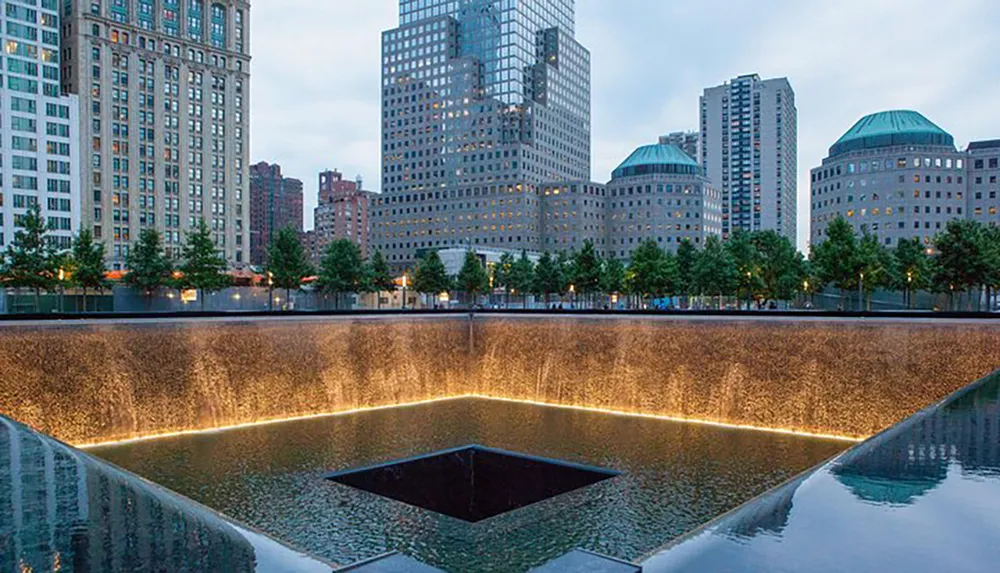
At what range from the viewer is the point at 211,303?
65875 mm

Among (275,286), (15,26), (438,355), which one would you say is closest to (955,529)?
(438,355)

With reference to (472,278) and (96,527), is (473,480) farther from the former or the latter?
(472,278)

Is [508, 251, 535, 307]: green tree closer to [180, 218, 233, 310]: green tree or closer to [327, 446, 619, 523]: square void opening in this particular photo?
[180, 218, 233, 310]: green tree

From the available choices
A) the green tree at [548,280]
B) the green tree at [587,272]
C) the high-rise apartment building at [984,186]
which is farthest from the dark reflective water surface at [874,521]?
the high-rise apartment building at [984,186]

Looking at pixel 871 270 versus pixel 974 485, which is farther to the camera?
pixel 871 270

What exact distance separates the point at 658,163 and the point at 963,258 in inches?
3507

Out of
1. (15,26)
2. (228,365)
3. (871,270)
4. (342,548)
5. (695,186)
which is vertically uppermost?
(15,26)

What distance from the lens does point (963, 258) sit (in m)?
50.7

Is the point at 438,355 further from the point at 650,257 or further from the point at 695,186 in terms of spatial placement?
the point at 695,186

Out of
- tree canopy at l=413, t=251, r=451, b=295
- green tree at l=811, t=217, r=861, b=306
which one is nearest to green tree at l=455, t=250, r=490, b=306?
tree canopy at l=413, t=251, r=451, b=295

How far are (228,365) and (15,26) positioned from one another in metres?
78.6

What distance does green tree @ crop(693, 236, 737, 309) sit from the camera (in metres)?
64.8

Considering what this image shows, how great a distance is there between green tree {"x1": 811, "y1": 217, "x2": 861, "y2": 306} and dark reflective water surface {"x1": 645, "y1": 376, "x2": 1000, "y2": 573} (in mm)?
50129

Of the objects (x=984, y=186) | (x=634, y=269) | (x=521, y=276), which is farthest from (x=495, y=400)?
(x=984, y=186)
